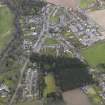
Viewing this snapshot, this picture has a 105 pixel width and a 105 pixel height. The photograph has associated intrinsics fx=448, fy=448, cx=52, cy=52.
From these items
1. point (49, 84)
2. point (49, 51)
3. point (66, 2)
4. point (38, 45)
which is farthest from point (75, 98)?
point (66, 2)

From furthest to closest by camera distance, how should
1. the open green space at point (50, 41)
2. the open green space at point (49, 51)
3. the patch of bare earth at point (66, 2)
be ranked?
the patch of bare earth at point (66, 2) < the open green space at point (50, 41) < the open green space at point (49, 51)

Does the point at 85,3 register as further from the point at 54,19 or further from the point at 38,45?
the point at 38,45

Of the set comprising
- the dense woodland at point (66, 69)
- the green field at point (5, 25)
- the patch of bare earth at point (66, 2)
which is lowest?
the dense woodland at point (66, 69)

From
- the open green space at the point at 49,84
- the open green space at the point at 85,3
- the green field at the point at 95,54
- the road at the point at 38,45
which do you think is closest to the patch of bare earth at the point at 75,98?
the open green space at the point at 49,84

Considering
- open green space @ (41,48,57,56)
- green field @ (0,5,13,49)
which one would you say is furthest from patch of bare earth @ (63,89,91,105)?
green field @ (0,5,13,49)

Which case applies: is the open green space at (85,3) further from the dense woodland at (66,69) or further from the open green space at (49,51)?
the dense woodland at (66,69)
